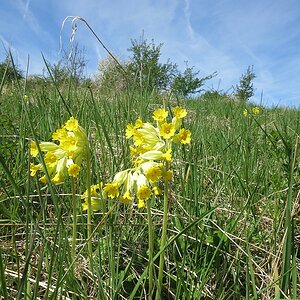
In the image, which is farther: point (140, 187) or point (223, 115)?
point (223, 115)

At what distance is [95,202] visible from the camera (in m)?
1.37

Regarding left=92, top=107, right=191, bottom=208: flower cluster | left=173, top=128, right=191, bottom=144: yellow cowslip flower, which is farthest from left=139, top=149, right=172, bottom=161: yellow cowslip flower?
left=173, top=128, right=191, bottom=144: yellow cowslip flower

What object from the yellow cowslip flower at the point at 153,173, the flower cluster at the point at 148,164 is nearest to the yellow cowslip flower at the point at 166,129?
the flower cluster at the point at 148,164

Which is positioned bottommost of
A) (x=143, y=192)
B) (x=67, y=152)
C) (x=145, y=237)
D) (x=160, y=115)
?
(x=145, y=237)

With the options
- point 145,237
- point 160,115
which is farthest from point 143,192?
point 145,237

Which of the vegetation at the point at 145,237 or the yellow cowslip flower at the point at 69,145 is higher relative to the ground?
the yellow cowslip flower at the point at 69,145

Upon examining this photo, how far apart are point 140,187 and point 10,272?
53 cm

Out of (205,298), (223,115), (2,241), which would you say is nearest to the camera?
(205,298)

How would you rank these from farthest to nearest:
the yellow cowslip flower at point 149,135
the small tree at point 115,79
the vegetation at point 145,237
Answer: the small tree at point 115,79, the yellow cowslip flower at point 149,135, the vegetation at point 145,237

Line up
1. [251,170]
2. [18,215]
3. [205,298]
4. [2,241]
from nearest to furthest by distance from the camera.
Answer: [205,298], [2,241], [18,215], [251,170]

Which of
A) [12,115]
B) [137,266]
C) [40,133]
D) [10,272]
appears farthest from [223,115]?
[10,272]

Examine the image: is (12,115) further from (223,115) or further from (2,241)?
(223,115)

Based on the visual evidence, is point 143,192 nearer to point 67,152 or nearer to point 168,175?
point 168,175

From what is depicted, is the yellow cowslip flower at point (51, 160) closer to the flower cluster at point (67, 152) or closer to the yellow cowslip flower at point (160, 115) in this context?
the flower cluster at point (67, 152)
